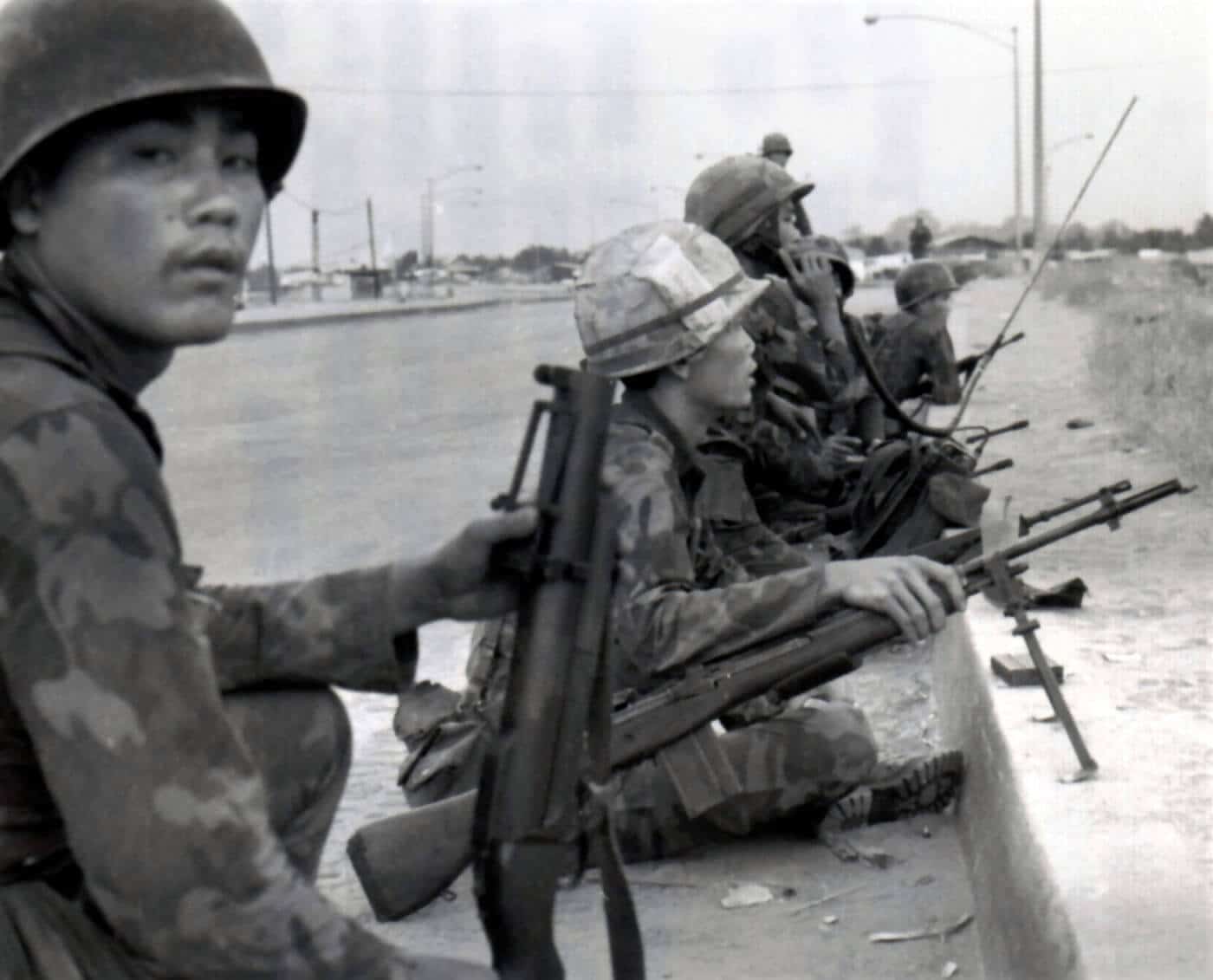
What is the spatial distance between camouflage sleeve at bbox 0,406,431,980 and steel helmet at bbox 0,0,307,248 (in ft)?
1.08

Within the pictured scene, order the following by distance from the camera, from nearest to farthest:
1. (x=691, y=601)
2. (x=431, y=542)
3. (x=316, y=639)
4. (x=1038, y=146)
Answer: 1. (x=316, y=639)
2. (x=691, y=601)
3. (x=431, y=542)
4. (x=1038, y=146)

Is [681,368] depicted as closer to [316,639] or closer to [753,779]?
[753,779]

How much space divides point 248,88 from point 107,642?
25.4 inches

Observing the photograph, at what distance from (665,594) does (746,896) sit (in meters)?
0.77

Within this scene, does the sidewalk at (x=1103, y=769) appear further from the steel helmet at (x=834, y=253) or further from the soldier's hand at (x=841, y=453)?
the steel helmet at (x=834, y=253)

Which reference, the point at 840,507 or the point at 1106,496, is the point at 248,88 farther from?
the point at 840,507

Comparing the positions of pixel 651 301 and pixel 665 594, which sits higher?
pixel 651 301

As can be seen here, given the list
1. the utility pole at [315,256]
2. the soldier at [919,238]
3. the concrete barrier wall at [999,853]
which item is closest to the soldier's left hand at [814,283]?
the concrete barrier wall at [999,853]

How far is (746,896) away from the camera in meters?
4.43

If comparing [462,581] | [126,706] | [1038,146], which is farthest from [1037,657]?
[1038,146]

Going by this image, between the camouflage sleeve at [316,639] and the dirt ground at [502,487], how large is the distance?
1661 millimetres

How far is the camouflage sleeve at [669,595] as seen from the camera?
13.1ft

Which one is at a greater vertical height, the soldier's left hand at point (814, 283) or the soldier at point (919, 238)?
the soldier's left hand at point (814, 283)

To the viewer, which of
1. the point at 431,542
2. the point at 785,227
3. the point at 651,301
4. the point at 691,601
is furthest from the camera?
the point at 431,542
